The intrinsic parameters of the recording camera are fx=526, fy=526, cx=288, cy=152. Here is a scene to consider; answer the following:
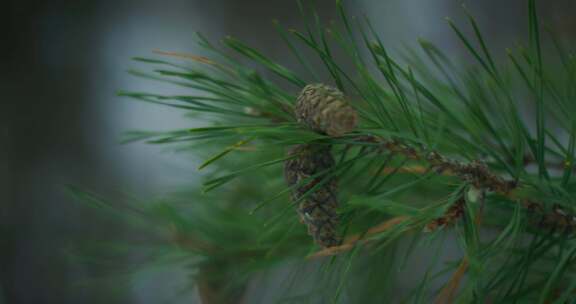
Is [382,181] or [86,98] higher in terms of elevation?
[86,98]

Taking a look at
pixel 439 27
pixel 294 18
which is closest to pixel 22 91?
pixel 294 18

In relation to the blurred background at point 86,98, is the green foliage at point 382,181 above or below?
below

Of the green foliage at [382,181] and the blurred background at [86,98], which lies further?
the blurred background at [86,98]

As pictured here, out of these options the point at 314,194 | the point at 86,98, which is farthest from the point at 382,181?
the point at 86,98

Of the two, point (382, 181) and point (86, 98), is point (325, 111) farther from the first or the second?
point (86, 98)

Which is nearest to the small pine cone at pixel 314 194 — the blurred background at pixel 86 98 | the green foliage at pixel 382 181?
the green foliage at pixel 382 181

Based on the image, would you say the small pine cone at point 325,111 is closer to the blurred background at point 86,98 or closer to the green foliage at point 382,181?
the green foliage at point 382,181

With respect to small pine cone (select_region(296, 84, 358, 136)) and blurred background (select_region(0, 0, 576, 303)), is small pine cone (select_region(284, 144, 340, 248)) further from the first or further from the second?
blurred background (select_region(0, 0, 576, 303))
